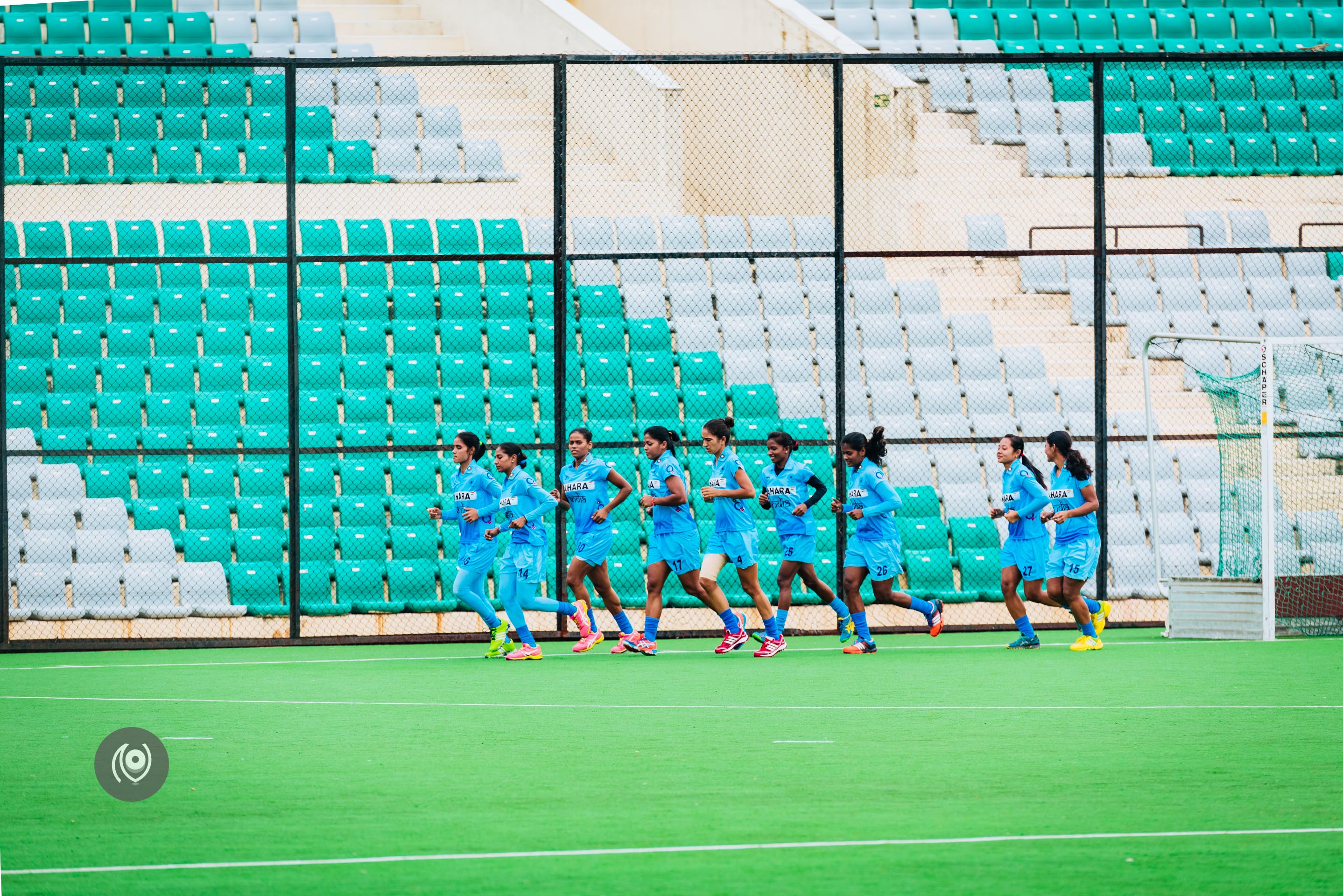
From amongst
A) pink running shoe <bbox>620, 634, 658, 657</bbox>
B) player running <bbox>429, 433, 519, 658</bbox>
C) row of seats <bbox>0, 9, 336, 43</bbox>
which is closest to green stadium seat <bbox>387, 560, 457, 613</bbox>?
player running <bbox>429, 433, 519, 658</bbox>

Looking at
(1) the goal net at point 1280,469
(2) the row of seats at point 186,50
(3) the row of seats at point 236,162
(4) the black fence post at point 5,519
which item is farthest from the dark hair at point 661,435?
(2) the row of seats at point 186,50

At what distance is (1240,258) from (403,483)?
10520 mm

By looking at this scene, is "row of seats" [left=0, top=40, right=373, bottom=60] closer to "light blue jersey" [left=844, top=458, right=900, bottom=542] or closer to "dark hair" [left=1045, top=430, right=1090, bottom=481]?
"light blue jersey" [left=844, top=458, right=900, bottom=542]

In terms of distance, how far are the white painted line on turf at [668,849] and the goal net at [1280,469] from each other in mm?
8423

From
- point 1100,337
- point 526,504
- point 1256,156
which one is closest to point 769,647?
point 526,504

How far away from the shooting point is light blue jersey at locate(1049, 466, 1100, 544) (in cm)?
1303

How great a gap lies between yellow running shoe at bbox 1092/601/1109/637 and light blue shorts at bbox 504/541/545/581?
4543 mm

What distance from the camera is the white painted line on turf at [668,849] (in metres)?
4.83

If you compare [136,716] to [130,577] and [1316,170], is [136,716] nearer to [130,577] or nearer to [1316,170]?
[130,577]

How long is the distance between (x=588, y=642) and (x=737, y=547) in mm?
1454

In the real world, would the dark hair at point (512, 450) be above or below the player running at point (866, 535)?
above

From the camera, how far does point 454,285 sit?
682 inches

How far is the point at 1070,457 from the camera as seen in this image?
42.3ft

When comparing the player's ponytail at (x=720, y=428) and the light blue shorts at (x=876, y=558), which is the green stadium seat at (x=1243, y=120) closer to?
the light blue shorts at (x=876, y=558)
